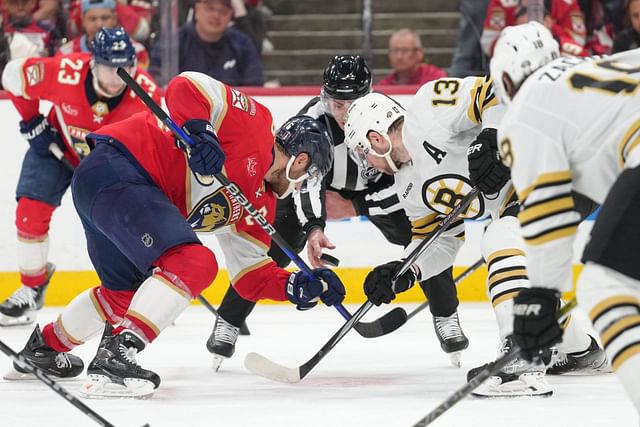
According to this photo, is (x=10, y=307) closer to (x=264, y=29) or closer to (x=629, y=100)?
(x=264, y=29)

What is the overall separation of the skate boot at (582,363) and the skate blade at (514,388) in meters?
0.42

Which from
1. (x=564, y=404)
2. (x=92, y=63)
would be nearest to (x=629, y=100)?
(x=564, y=404)

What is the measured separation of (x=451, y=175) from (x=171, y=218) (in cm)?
89

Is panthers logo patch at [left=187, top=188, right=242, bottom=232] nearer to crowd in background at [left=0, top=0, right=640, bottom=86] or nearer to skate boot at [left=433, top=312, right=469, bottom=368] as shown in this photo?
skate boot at [left=433, top=312, right=469, bottom=368]

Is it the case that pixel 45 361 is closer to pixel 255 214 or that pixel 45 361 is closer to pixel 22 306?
pixel 255 214

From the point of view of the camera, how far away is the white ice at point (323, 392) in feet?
9.68

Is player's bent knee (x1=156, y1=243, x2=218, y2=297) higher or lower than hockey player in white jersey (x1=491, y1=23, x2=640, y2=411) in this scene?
lower

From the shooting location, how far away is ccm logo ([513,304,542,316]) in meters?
2.22

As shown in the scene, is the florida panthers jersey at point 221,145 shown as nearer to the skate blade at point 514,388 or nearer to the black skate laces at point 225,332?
the black skate laces at point 225,332

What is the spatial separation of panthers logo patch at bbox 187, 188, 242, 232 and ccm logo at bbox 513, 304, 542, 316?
138 centimetres

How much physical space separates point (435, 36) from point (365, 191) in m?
1.83

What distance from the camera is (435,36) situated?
5.95 meters

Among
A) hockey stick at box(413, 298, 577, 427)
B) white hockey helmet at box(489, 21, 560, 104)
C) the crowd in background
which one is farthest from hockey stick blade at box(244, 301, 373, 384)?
the crowd in background

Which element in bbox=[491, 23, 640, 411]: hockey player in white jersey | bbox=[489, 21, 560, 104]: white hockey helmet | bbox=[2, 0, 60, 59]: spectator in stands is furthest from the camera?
bbox=[2, 0, 60, 59]: spectator in stands
